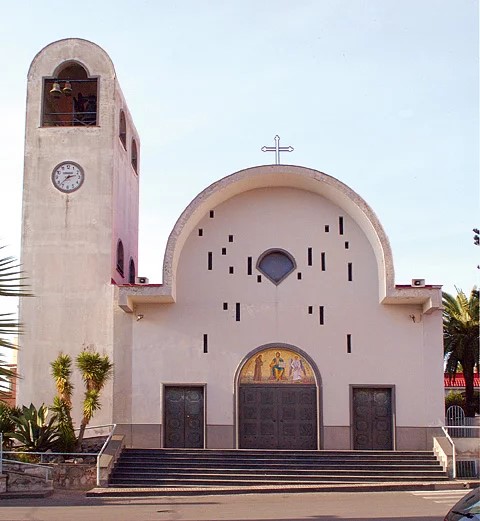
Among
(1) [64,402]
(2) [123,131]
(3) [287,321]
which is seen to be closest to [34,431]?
(1) [64,402]

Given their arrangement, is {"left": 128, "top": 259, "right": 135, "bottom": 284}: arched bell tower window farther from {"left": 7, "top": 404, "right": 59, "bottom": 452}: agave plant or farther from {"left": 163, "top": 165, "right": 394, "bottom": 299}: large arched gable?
{"left": 7, "top": 404, "right": 59, "bottom": 452}: agave plant

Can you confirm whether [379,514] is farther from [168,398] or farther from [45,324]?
[45,324]

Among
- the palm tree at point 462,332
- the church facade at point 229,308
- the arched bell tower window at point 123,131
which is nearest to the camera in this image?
the church facade at point 229,308

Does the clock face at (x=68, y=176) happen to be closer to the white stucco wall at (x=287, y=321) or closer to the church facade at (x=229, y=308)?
the church facade at (x=229, y=308)

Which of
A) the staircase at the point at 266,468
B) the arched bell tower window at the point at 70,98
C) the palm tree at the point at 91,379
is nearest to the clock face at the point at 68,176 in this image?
the arched bell tower window at the point at 70,98

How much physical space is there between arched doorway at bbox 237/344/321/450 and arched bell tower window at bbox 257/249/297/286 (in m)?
2.09

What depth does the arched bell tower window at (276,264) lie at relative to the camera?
26.3m

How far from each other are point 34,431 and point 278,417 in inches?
275

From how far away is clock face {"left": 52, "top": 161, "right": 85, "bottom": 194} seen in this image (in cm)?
2642

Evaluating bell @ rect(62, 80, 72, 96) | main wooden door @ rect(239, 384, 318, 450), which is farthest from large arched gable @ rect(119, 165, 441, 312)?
bell @ rect(62, 80, 72, 96)

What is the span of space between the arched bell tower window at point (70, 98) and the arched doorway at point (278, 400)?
8.97 meters

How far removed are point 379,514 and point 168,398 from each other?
10493 millimetres

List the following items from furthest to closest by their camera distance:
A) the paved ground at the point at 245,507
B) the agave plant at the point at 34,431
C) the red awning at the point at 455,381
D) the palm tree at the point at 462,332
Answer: the red awning at the point at 455,381, the palm tree at the point at 462,332, the agave plant at the point at 34,431, the paved ground at the point at 245,507

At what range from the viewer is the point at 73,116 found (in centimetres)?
2802
